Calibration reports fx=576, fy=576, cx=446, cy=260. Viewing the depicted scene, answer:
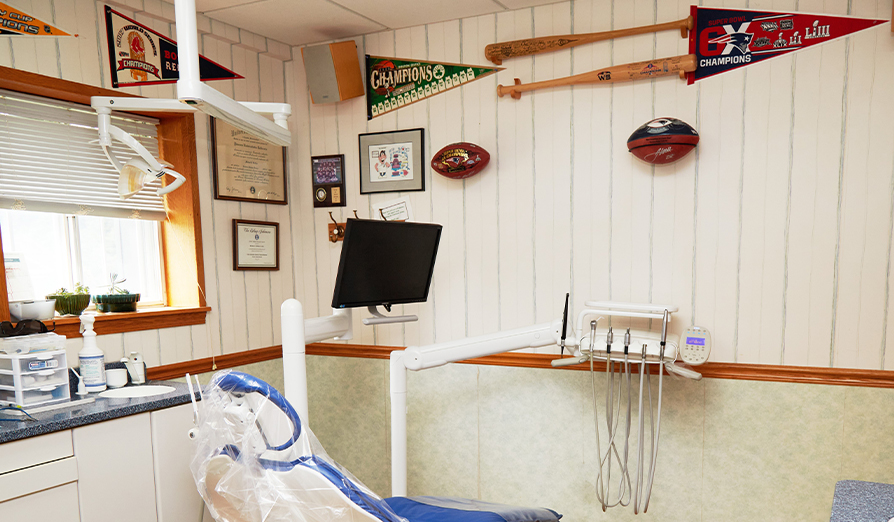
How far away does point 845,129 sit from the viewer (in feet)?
7.88

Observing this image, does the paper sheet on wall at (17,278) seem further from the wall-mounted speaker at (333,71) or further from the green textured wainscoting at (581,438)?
the wall-mounted speaker at (333,71)

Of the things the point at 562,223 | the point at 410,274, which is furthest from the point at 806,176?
the point at 410,274

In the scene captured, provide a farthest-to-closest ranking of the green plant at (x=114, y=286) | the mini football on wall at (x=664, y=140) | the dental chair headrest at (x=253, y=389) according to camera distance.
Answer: the green plant at (x=114, y=286) < the mini football on wall at (x=664, y=140) < the dental chair headrest at (x=253, y=389)

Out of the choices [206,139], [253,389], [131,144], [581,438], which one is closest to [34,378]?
[131,144]

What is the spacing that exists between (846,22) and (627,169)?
1.03m

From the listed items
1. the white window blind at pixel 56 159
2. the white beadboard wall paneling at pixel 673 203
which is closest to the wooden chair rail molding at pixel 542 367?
the white beadboard wall paneling at pixel 673 203

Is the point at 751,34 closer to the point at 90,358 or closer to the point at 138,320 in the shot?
the point at 138,320

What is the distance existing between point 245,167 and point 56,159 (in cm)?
93

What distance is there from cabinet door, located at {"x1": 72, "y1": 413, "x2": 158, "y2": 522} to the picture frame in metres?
1.67

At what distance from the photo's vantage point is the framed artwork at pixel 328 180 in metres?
3.38

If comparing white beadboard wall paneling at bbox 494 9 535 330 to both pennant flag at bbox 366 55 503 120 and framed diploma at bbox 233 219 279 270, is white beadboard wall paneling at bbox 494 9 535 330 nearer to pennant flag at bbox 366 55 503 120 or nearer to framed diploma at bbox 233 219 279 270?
pennant flag at bbox 366 55 503 120

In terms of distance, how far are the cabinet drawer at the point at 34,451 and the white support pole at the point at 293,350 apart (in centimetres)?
76

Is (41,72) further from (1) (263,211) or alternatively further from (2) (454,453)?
(2) (454,453)

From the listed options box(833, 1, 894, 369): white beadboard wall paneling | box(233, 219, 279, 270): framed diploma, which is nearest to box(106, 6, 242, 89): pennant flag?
box(233, 219, 279, 270): framed diploma
